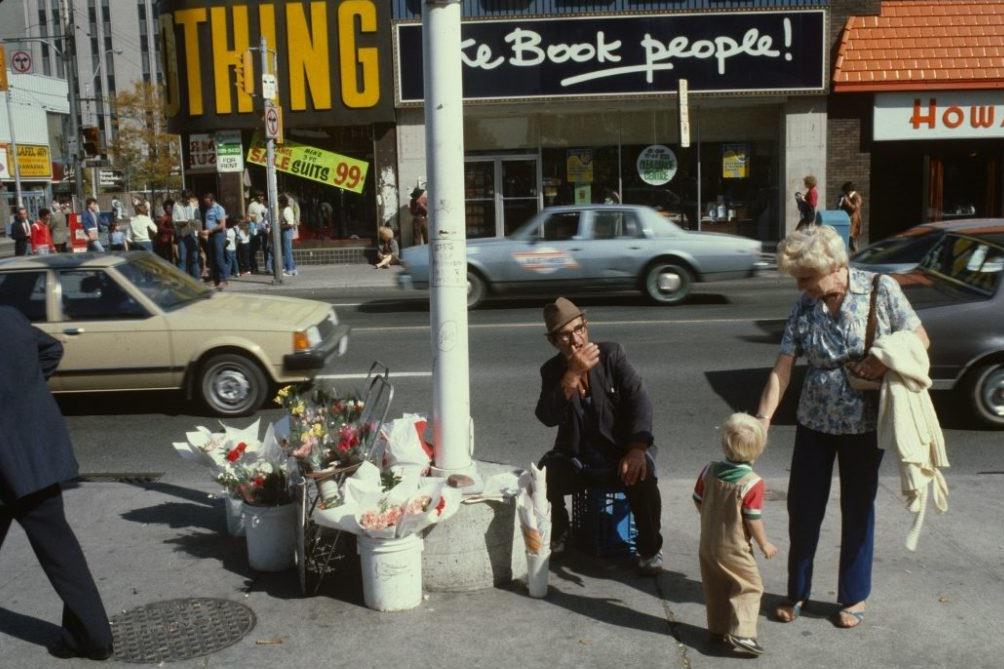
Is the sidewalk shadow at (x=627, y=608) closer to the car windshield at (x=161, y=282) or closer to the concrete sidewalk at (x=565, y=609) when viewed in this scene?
the concrete sidewalk at (x=565, y=609)

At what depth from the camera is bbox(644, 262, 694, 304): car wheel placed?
15398 mm

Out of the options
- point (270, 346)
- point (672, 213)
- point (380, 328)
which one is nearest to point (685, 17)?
point (672, 213)

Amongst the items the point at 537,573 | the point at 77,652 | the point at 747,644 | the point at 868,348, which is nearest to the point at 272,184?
the point at 537,573

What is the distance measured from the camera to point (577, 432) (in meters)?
5.29

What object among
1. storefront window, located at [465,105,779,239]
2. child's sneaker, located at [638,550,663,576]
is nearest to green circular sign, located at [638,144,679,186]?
storefront window, located at [465,105,779,239]

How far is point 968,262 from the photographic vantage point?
8688 millimetres

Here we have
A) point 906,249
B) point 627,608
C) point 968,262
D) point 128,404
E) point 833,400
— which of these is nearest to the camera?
point 833,400

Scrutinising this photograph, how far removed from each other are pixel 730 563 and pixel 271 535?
7.58ft

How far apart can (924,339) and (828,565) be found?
1464 mm

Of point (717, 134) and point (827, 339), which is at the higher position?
point (717, 134)

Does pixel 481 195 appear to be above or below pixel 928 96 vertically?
below

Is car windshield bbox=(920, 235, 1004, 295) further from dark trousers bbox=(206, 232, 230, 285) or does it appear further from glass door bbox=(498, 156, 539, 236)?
glass door bbox=(498, 156, 539, 236)

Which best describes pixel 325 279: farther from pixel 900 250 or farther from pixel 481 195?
pixel 900 250

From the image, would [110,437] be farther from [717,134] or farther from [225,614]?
[717,134]
